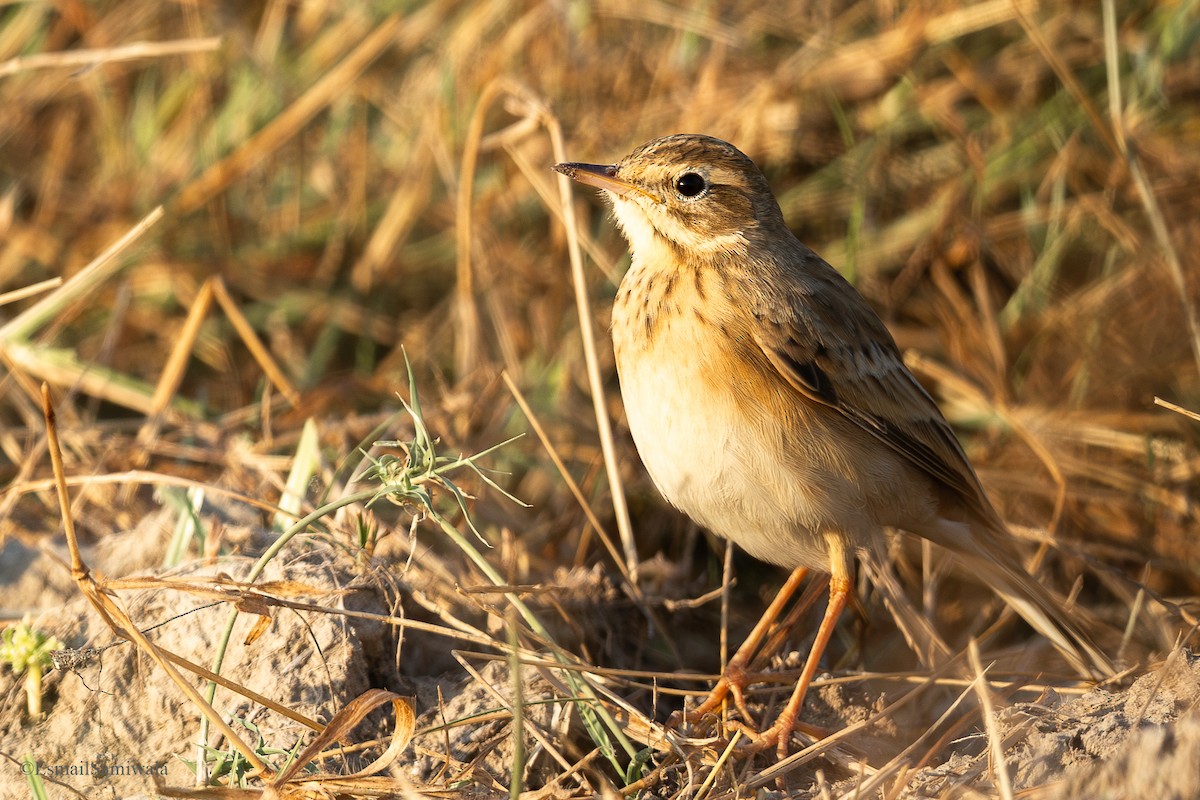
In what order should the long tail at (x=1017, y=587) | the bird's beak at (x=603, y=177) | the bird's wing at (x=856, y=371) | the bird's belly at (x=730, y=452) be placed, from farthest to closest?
the long tail at (x=1017, y=587), the bird's beak at (x=603, y=177), the bird's wing at (x=856, y=371), the bird's belly at (x=730, y=452)

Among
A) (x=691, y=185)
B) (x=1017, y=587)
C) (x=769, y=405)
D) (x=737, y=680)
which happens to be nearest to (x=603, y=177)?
(x=691, y=185)

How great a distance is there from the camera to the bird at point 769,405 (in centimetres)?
410

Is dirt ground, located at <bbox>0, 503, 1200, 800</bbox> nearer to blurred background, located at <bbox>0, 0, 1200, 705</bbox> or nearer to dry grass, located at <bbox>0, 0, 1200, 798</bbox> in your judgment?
dry grass, located at <bbox>0, 0, 1200, 798</bbox>

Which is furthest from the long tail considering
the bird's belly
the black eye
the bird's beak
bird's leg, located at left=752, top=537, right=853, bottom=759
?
the bird's beak

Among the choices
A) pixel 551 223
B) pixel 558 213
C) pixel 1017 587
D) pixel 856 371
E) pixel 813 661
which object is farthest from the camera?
pixel 551 223

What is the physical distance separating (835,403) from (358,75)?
4.11m

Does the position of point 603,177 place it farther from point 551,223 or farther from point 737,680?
point 551,223

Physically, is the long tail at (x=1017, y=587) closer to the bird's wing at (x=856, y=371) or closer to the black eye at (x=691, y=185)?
the bird's wing at (x=856, y=371)

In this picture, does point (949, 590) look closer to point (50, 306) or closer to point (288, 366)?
point (288, 366)

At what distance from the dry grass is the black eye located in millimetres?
732

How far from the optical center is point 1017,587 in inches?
187

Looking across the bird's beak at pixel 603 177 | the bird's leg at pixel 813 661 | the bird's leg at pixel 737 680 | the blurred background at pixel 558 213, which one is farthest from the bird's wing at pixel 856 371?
the blurred background at pixel 558 213

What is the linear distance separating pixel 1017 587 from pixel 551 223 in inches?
129

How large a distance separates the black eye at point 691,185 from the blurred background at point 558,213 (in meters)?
1.14
